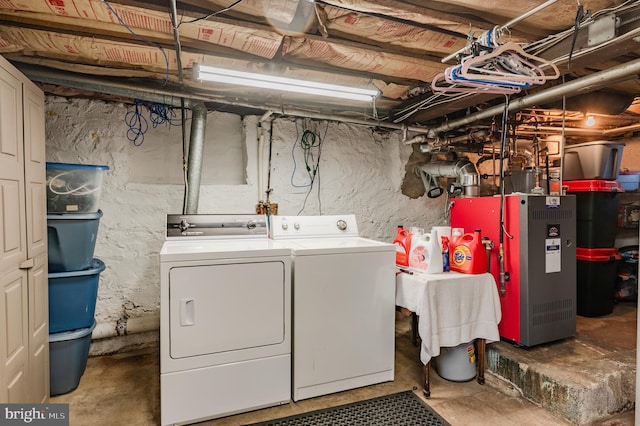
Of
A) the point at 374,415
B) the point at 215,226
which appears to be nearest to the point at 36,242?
the point at 215,226

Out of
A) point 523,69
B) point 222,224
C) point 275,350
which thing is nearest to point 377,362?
point 275,350

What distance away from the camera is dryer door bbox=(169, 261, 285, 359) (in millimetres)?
2127

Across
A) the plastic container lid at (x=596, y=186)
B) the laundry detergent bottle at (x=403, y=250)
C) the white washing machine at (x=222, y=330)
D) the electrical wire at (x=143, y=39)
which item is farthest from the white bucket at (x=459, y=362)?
the electrical wire at (x=143, y=39)

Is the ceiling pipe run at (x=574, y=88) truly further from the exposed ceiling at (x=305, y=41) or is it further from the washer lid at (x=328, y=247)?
the washer lid at (x=328, y=247)

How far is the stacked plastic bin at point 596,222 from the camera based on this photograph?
3672 millimetres

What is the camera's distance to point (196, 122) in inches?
121

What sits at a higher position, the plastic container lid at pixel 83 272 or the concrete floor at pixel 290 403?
the plastic container lid at pixel 83 272

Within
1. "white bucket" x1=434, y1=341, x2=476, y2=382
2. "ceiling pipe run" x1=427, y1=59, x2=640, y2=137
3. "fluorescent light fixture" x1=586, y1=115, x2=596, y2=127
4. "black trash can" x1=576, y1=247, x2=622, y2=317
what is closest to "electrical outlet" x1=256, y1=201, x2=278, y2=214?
"white bucket" x1=434, y1=341, x2=476, y2=382

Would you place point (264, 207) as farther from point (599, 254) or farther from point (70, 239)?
point (599, 254)

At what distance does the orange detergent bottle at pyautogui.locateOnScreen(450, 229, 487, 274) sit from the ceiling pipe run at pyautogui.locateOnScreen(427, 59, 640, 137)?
3.37ft

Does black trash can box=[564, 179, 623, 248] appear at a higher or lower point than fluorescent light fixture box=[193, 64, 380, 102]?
lower

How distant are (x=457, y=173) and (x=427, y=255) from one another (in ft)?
4.59

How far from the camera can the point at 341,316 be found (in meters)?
2.48

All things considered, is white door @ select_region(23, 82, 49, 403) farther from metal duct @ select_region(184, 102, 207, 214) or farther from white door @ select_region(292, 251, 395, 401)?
white door @ select_region(292, 251, 395, 401)
